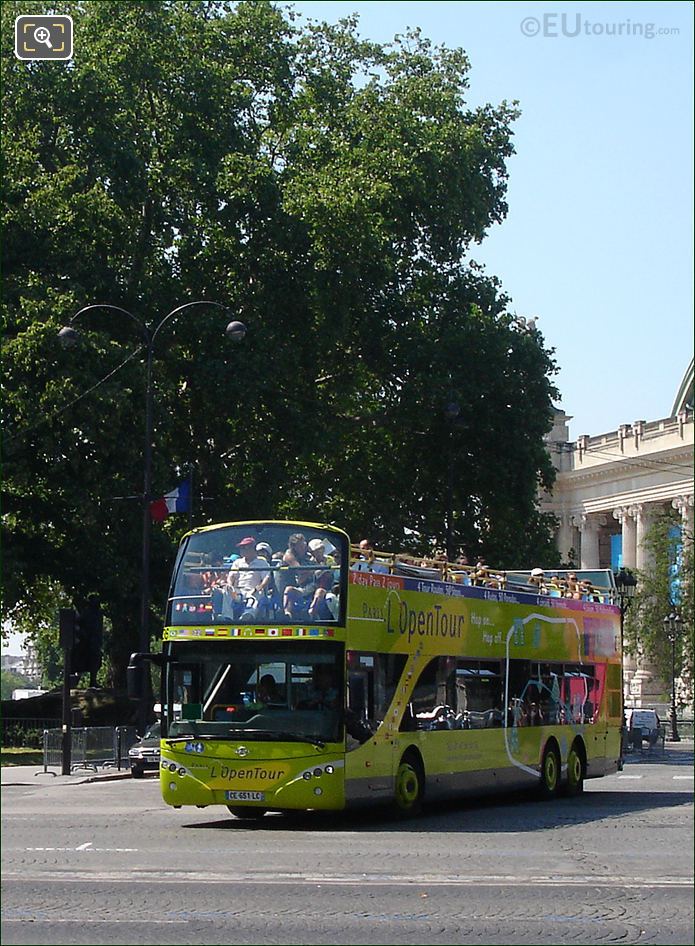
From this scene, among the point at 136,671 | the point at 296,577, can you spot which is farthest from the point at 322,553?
the point at 136,671

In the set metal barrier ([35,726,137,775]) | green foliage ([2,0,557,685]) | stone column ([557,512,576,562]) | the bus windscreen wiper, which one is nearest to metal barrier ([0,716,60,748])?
green foliage ([2,0,557,685])

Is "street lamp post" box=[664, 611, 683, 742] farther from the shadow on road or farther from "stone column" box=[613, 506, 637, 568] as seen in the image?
→ "stone column" box=[613, 506, 637, 568]

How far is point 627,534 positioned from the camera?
104 m

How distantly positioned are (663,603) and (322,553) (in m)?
47.4

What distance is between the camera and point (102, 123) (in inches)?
1764

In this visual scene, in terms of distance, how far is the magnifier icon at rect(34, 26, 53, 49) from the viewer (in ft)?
43.1

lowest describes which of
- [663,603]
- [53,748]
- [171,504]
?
[53,748]

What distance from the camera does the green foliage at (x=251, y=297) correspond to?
42062mm

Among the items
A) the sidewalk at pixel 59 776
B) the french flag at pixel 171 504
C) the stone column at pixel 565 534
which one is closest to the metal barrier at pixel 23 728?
the french flag at pixel 171 504

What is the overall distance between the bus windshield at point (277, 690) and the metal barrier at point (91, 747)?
550 inches

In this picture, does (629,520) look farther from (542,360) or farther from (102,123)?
(102,123)

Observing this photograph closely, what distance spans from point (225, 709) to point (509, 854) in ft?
17.3

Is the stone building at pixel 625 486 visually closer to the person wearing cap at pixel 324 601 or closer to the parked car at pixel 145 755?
the parked car at pixel 145 755

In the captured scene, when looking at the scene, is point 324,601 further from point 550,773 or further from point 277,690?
point 550,773
